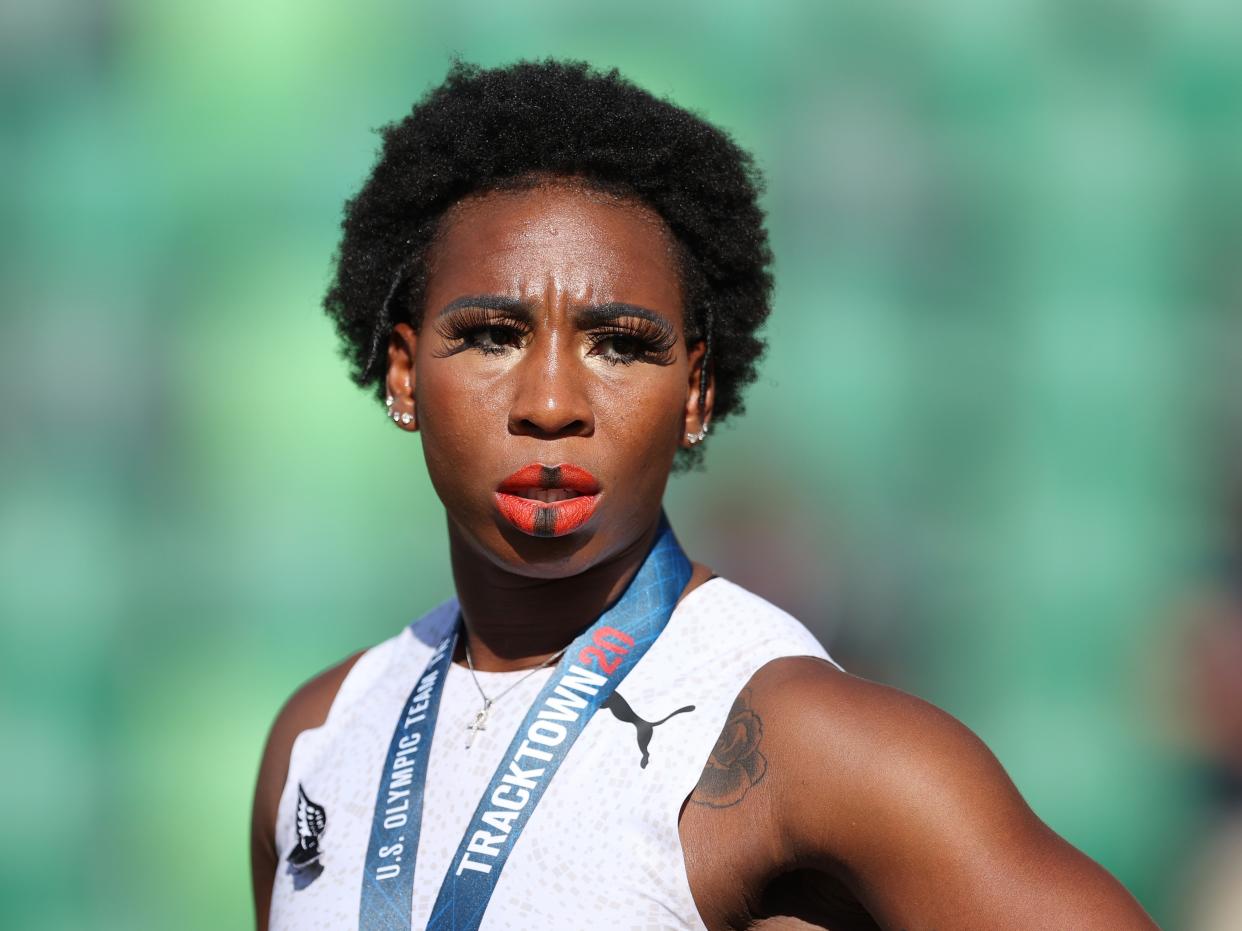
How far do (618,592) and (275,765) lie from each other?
907 millimetres

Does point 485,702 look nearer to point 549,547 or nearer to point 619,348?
point 549,547

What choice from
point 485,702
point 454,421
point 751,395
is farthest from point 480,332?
point 751,395

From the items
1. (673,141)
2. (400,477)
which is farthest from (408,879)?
(400,477)

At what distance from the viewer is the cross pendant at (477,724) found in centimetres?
261

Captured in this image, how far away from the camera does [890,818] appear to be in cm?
206

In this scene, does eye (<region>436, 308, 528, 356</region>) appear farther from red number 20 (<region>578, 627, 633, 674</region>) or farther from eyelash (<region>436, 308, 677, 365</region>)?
red number 20 (<region>578, 627, 633, 674</region>)

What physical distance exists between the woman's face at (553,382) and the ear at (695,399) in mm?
109

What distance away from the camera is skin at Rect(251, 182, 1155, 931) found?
6.67ft

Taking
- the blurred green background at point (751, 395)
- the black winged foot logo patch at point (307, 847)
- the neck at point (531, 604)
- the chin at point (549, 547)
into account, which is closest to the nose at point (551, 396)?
the chin at point (549, 547)

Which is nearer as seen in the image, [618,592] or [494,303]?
[494,303]

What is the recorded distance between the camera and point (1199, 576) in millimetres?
6180

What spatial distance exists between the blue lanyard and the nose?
376 millimetres

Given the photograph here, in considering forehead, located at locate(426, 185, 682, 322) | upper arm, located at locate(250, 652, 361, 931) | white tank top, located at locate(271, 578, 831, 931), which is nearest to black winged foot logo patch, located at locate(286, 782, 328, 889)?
white tank top, located at locate(271, 578, 831, 931)

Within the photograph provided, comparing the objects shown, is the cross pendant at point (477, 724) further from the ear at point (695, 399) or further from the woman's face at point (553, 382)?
the ear at point (695, 399)
